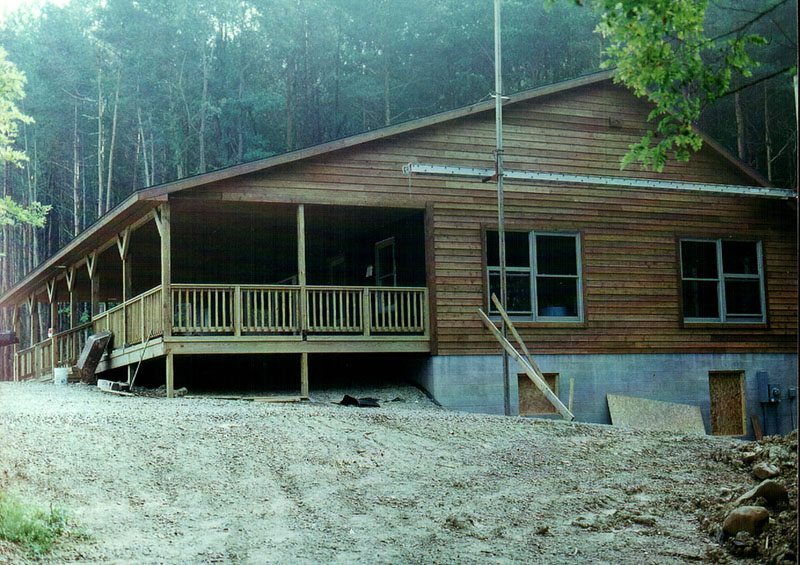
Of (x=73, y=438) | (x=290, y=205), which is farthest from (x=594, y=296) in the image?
(x=73, y=438)

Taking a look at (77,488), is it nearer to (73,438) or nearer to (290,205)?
(73,438)

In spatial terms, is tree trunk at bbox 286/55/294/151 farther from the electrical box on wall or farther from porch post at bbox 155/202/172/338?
the electrical box on wall

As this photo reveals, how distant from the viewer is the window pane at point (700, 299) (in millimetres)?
19047

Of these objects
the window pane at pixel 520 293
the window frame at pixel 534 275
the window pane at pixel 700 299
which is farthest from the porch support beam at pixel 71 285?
the window pane at pixel 700 299

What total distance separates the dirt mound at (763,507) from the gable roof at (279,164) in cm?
919

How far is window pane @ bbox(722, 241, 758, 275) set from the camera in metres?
19.5

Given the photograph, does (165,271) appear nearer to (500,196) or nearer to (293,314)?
(293,314)

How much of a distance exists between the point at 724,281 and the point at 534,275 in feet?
15.2

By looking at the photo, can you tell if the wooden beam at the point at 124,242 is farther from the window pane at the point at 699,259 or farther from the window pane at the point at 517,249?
the window pane at the point at 699,259

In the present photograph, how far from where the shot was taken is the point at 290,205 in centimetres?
1650

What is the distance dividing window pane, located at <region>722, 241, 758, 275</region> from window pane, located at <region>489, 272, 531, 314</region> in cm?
484

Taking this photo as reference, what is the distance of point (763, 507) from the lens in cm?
776

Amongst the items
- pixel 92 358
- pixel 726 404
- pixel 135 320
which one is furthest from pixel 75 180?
pixel 726 404

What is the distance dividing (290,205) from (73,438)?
23.1 ft
